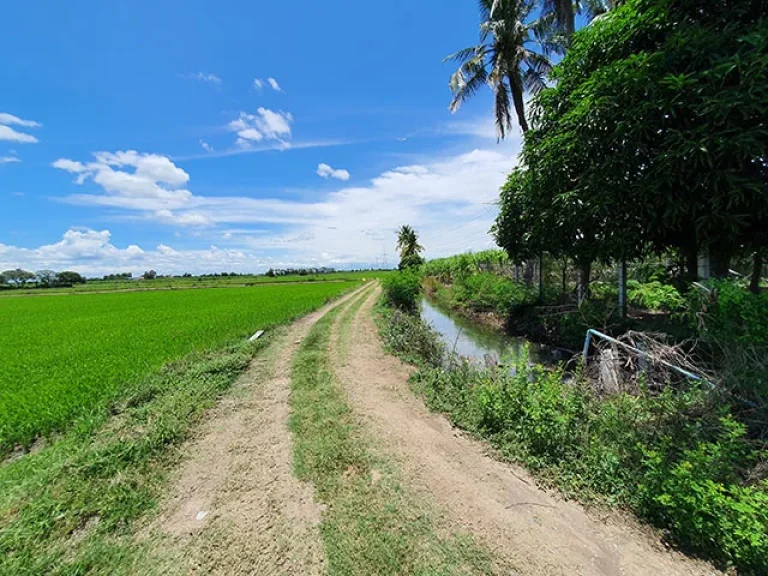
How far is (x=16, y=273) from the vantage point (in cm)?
8969

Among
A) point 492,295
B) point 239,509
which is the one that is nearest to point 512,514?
point 239,509

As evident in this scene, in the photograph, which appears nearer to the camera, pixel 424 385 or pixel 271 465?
pixel 271 465

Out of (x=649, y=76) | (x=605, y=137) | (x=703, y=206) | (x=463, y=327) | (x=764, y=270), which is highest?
(x=649, y=76)

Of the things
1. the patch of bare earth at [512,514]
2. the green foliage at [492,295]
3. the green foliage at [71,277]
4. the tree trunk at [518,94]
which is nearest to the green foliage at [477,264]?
the green foliage at [492,295]

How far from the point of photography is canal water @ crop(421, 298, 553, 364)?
9.38 meters

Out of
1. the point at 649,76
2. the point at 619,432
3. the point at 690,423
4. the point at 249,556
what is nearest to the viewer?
the point at 249,556

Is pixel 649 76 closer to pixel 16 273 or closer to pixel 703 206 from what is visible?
pixel 703 206

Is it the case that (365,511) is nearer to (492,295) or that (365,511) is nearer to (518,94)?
(492,295)

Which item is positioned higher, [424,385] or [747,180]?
[747,180]

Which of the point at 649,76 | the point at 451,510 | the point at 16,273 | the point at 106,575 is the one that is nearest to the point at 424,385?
the point at 451,510

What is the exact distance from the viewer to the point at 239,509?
2.87 m

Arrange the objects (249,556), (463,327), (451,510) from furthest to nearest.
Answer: (463,327) → (451,510) → (249,556)

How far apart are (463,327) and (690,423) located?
36.9 ft

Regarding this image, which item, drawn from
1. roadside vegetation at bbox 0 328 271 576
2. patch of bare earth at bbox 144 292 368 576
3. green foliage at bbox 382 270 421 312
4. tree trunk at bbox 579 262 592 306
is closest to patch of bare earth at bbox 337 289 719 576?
patch of bare earth at bbox 144 292 368 576
